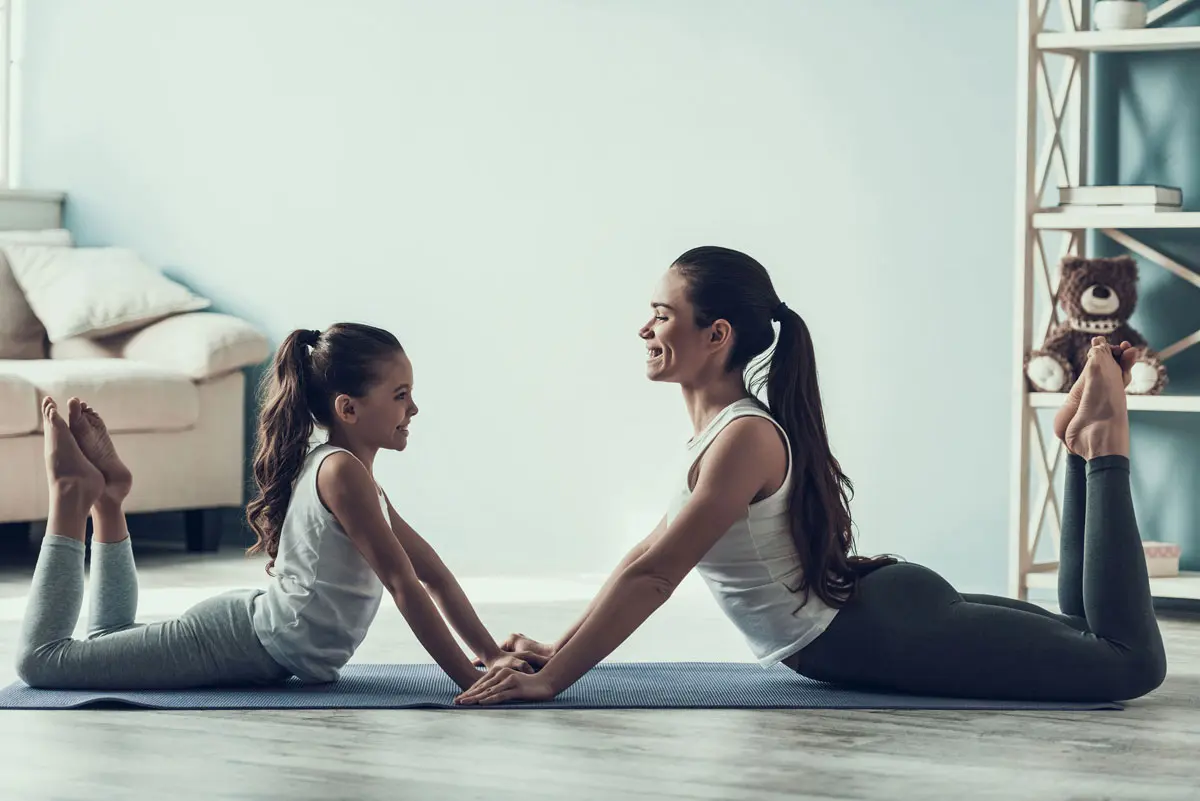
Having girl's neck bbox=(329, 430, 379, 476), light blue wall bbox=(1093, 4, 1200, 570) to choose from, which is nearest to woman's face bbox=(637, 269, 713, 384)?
girl's neck bbox=(329, 430, 379, 476)

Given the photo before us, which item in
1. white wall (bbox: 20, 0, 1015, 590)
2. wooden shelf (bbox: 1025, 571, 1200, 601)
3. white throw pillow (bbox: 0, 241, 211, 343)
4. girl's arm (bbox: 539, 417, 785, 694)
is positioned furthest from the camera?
white throw pillow (bbox: 0, 241, 211, 343)

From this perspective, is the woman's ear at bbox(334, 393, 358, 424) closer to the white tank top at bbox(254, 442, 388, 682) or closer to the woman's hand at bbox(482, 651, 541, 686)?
the white tank top at bbox(254, 442, 388, 682)

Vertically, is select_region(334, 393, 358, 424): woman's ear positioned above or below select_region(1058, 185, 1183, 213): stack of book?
below

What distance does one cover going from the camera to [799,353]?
209cm

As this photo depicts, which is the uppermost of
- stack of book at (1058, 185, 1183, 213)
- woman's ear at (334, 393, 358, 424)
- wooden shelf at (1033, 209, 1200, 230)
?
stack of book at (1058, 185, 1183, 213)

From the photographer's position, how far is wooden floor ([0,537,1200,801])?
1615mm

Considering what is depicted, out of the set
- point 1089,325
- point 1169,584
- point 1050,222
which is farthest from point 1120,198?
point 1169,584

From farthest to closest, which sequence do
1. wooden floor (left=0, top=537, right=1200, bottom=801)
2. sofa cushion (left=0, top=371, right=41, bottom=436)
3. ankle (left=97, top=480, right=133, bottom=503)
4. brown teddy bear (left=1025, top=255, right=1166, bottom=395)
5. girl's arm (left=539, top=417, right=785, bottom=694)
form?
sofa cushion (left=0, top=371, right=41, bottom=436), brown teddy bear (left=1025, top=255, right=1166, bottom=395), ankle (left=97, top=480, right=133, bottom=503), girl's arm (left=539, top=417, right=785, bottom=694), wooden floor (left=0, top=537, right=1200, bottom=801)

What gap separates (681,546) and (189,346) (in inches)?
80.8

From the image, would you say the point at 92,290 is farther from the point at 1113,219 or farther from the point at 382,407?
the point at 1113,219

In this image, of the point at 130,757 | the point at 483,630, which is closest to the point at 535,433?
the point at 483,630

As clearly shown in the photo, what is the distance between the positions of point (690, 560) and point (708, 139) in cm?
169

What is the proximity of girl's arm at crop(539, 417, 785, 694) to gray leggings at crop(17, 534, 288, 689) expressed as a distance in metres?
0.43

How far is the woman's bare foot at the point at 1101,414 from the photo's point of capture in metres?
2.04
